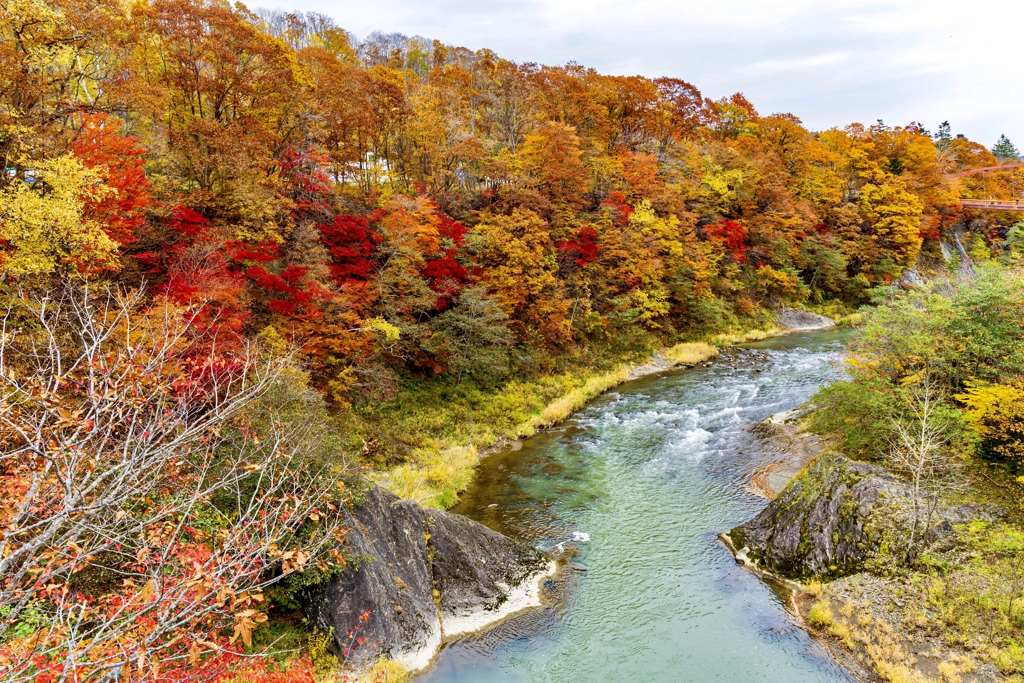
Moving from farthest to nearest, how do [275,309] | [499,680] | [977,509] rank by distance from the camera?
[275,309] → [977,509] → [499,680]

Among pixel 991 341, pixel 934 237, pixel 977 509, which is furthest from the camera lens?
pixel 934 237

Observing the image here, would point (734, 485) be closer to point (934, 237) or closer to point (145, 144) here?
point (145, 144)

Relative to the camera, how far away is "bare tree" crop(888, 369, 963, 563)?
12102 mm

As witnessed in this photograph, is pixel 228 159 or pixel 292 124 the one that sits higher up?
pixel 292 124

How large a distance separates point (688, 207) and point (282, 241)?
35.1m

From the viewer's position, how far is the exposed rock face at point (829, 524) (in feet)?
41.0

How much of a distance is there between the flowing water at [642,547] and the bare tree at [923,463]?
377 centimetres

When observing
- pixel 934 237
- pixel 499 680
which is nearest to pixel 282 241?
pixel 499 680

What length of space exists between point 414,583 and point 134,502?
6247mm

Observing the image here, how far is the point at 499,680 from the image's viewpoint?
10312 mm

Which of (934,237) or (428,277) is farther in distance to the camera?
(934,237)

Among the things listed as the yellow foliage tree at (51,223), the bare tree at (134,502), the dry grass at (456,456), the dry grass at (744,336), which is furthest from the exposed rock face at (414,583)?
the dry grass at (744,336)

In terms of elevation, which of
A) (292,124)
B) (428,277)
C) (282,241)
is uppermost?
(292,124)

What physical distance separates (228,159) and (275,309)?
6.61 metres
